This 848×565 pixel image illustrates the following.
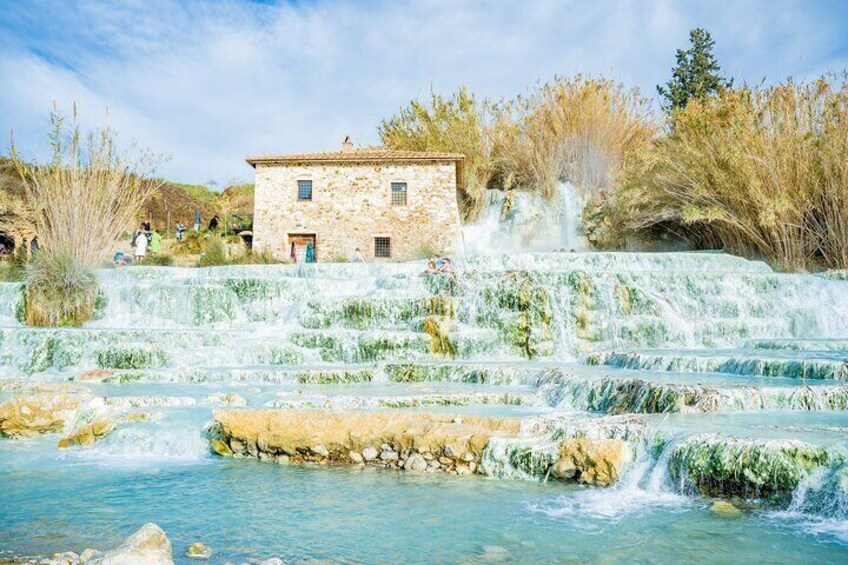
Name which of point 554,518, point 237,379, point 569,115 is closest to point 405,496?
point 554,518

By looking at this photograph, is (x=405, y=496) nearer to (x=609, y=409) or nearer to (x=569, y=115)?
(x=609, y=409)

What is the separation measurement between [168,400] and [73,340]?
13.0 feet

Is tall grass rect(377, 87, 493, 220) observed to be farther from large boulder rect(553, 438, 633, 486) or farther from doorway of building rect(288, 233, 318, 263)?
large boulder rect(553, 438, 633, 486)

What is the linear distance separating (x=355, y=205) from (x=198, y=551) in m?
20.1

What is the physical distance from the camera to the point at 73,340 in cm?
1005

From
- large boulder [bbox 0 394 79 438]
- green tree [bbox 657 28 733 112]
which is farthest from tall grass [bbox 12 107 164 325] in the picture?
green tree [bbox 657 28 733 112]

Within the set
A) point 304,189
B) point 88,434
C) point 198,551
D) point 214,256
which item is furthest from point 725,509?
point 304,189

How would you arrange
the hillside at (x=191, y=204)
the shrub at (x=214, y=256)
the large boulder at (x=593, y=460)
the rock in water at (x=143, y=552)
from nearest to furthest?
the rock in water at (x=143, y=552) → the large boulder at (x=593, y=460) → the shrub at (x=214, y=256) → the hillside at (x=191, y=204)

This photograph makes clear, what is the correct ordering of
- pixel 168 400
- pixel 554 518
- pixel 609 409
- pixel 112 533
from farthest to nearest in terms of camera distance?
A: pixel 168 400 → pixel 609 409 → pixel 554 518 → pixel 112 533

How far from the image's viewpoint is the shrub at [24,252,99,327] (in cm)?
1189

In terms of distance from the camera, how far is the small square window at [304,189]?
76.2 feet

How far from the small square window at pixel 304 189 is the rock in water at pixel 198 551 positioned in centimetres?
2045

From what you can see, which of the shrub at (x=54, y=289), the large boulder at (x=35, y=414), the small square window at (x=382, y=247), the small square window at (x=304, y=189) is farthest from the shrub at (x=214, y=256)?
the large boulder at (x=35, y=414)

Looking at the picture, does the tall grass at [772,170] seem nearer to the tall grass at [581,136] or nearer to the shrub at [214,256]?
the tall grass at [581,136]
